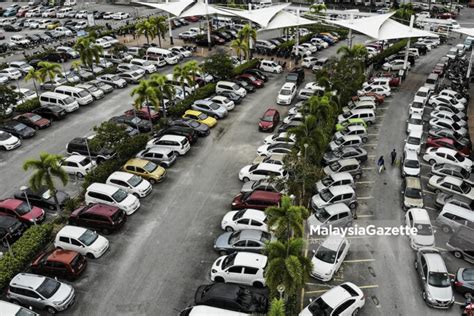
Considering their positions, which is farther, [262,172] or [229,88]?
[229,88]

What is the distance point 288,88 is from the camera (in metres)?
46.7

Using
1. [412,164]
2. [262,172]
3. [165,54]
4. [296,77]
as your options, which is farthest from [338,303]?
[165,54]

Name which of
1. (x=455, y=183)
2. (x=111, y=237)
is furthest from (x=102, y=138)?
(x=455, y=183)

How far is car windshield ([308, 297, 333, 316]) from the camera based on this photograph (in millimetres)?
20125

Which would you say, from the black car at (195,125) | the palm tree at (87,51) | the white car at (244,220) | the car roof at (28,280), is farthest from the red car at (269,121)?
the car roof at (28,280)

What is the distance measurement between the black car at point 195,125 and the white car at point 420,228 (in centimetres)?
1912

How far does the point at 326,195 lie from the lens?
28.9 meters

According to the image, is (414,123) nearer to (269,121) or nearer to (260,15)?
(269,121)

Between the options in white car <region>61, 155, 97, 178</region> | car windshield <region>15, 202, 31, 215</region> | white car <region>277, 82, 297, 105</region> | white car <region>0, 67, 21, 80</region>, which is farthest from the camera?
white car <region>0, 67, 21, 80</region>

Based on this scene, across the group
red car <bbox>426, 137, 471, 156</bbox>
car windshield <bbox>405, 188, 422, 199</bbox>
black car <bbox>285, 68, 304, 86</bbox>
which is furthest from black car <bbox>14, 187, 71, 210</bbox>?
black car <bbox>285, 68, 304, 86</bbox>

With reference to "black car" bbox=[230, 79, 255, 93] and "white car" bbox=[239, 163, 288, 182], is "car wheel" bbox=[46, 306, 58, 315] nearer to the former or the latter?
"white car" bbox=[239, 163, 288, 182]

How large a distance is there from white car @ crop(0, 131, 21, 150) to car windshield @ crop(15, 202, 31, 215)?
1094cm

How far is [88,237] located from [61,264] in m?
2.40

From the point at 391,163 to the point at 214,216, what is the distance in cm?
1509
